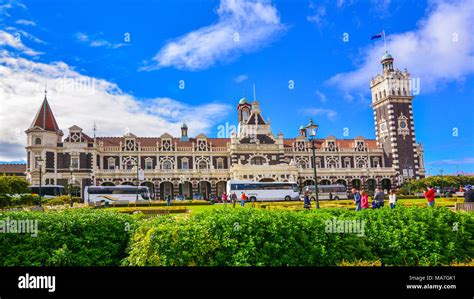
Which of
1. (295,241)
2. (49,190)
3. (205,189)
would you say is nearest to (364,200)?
(295,241)

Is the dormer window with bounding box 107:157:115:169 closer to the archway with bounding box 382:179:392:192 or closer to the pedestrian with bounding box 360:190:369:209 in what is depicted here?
the archway with bounding box 382:179:392:192

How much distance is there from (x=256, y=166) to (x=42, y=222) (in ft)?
162

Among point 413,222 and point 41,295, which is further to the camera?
point 413,222

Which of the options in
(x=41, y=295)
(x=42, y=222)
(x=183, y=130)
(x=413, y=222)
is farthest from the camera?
(x=183, y=130)

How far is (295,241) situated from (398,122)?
62.4 m

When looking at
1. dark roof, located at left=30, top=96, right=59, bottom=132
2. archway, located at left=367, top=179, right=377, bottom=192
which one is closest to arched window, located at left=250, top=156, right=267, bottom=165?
archway, located at left=367, top=179, right=377, bottom=192

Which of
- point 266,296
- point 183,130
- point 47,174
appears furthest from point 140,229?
point 183,130

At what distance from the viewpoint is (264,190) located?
46.7 m

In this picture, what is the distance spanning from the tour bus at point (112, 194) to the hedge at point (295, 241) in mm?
37437

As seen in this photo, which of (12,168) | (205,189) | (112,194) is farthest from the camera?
(12,168)

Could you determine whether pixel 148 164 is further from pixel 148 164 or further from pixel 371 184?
pixel 371 184

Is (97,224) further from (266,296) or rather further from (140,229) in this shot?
(266,296)

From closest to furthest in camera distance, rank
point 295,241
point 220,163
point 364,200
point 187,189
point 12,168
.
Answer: point 295,241, point 364,200, point 187,189, point 220,163, point 12,168

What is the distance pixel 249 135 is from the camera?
6134 centimetres
